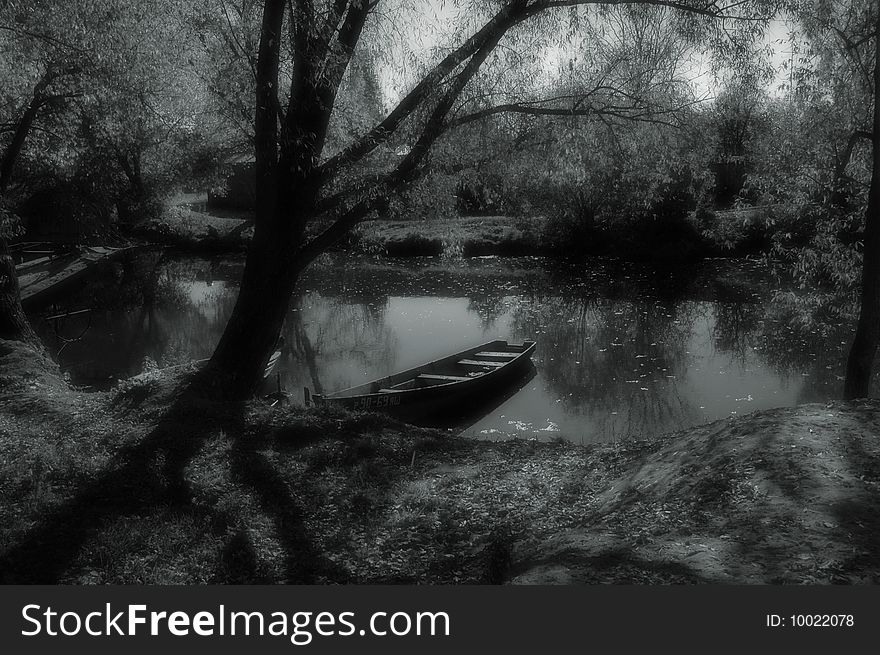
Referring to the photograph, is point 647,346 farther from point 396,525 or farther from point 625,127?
point 396,525

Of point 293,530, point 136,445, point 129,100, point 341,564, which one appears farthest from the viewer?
point 129,100

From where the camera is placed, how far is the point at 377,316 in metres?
25.6

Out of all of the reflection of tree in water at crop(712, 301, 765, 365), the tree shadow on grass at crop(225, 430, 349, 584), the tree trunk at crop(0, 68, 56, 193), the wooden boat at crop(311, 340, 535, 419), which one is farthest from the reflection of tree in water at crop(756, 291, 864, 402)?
the tree trunk at crop(0, 68, 56, 193)

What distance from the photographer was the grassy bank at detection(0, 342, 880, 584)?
5.36 metres

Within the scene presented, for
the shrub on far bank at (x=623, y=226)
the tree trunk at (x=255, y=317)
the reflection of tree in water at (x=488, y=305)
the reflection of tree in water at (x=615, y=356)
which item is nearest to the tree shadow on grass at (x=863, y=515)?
the tree trunk at (x=255, y=317)

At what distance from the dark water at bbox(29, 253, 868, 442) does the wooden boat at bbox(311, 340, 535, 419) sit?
58 cm

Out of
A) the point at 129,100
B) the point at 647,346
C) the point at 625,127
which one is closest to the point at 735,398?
the point at 647,346

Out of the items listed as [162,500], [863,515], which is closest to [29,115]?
[162,500]

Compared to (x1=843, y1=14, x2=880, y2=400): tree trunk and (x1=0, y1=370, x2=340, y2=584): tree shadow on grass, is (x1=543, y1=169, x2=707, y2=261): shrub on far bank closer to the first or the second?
(x1=843, y1=14, x2=880, y2=400): tree trunk

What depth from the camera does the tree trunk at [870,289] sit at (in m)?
9.02

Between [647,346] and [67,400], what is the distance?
49.7 ft

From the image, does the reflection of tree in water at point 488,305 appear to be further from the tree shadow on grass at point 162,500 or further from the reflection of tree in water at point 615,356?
the tree shadow on grass at point 162,500

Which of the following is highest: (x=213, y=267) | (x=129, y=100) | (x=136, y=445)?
(x=129, y=100)

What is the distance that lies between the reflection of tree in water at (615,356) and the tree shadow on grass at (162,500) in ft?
26.8
